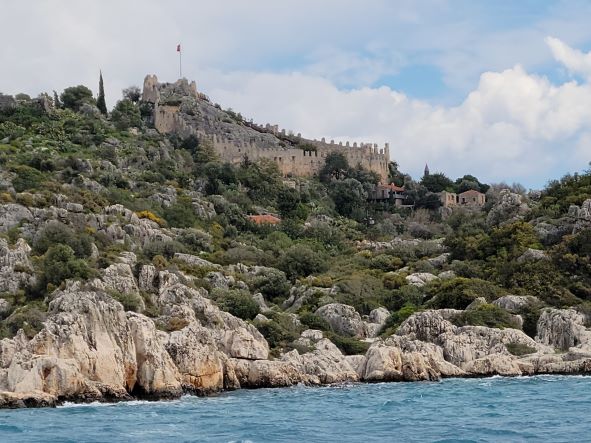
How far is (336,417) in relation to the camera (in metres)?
36.0

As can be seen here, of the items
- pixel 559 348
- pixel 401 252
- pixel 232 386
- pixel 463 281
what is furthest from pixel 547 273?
pixel 232 386

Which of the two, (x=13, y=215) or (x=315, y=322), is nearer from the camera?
(x=315, y=322)

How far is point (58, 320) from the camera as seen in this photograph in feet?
136

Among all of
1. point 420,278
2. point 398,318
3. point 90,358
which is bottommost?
point 90,358

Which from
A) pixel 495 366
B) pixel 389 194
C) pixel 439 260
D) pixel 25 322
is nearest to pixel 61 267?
pixel 25 322

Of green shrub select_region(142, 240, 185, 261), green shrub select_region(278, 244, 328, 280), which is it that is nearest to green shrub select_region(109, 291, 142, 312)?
green shrub select_region(142, 240, 185, 261)

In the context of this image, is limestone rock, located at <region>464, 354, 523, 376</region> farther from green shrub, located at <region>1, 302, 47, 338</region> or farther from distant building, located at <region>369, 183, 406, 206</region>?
distant building, located at <region>369, 183, 406, 206</region>

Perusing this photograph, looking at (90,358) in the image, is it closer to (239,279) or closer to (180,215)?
(239,279)

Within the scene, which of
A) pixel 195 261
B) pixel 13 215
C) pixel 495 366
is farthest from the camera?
pixel 195 261

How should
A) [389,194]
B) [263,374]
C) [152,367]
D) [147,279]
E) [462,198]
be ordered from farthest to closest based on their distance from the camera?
[462,198] → [389,194] → [147,279] → [263,374] → [152,367]

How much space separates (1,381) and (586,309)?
28827 mm

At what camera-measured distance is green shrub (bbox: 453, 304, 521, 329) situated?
52.7 metres

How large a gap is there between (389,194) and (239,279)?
150ft

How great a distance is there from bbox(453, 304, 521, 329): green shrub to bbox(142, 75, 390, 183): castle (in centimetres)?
5561
